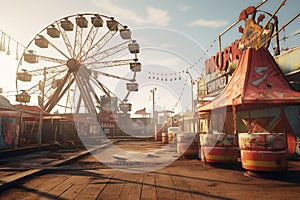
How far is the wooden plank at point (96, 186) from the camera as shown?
15.3 ft

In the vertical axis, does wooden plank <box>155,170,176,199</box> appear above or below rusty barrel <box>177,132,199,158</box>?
below

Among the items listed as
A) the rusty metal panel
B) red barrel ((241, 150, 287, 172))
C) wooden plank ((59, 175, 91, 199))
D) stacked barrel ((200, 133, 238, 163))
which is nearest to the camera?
wooden plank ((59, 175, 91, 199))

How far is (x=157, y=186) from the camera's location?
5445mm

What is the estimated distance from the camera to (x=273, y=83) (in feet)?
31.5

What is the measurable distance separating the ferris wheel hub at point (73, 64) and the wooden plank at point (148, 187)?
2696 centimetres

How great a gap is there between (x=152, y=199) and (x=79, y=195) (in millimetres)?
1576

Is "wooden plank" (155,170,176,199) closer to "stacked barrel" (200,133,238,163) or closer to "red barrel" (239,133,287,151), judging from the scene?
"stacked barrel" (200,133,238,163)

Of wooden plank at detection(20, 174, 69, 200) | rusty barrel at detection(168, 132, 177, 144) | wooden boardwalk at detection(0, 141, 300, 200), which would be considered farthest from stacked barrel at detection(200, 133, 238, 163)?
rusty barrel at detection(168, 132, 177, 144)

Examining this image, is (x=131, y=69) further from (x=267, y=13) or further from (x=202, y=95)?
(x=267, y=13)

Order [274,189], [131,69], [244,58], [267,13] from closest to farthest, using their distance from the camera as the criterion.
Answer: [274,189], [244,58], [267,13], [131,69]

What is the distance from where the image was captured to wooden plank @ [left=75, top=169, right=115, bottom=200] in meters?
4.65

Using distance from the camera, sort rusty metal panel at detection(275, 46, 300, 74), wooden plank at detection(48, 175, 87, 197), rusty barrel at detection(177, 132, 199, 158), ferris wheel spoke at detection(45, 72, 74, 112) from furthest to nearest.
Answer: ferris wheel spoke at detection(45, 72, 74, 112) → rusty barrel at detection(177, 132, 199, 158) → rusty metal panel at detection(275, 46, 300, 74) → wooden plank at detection(48, 175, 87, 197)

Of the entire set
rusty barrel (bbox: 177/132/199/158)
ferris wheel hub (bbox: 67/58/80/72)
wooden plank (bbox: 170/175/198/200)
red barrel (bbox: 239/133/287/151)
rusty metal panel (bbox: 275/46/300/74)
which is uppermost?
ferris wheel hub (bbox: 67/58/80/72)

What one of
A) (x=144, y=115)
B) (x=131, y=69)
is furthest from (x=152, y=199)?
(x=144, y=115)
